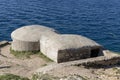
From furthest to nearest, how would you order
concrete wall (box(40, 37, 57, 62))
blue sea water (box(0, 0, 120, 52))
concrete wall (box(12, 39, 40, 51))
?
1. blue sea water (box(0, 0, 120, 52))
2. concrete wall (box(12, 39, 40, 51))
3. concrete wall (box(40, 37, 57, 62))

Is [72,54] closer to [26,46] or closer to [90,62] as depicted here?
[90,62]

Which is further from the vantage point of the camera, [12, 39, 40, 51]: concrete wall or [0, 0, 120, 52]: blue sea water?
[0, 0, 120, 52]: blue sea water

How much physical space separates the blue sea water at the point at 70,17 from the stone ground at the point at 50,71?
11.5m

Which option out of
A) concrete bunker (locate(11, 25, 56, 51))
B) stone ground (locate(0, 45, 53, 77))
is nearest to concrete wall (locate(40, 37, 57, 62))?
concrete bunker (locate(11, 25, 56, 51))

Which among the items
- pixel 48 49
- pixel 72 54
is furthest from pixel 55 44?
pixel 72 54

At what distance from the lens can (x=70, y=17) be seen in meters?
48.1

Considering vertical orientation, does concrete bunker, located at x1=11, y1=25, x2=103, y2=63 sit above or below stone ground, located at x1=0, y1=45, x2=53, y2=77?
above

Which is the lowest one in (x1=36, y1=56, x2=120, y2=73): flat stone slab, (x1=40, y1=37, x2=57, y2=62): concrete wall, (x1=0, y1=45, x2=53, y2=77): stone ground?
(x1=0, y1=45, x2=53, y2=77): stone ground

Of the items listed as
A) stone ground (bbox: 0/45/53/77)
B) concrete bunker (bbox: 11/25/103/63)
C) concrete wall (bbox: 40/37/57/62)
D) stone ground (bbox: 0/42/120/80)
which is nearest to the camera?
stone ground (bbox: 0/42/120/80)

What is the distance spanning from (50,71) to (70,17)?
25367 millimetres

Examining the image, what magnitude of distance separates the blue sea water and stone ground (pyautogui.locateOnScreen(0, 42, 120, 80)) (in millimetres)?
11503

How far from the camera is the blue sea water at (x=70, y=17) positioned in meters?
41.1

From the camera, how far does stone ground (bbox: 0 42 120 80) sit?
23.3 metres

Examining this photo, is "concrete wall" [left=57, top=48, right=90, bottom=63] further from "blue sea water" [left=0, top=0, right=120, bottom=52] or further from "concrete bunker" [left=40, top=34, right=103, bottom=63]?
"blue sea water" [left=0, top=0, right=120, bottom=52]
